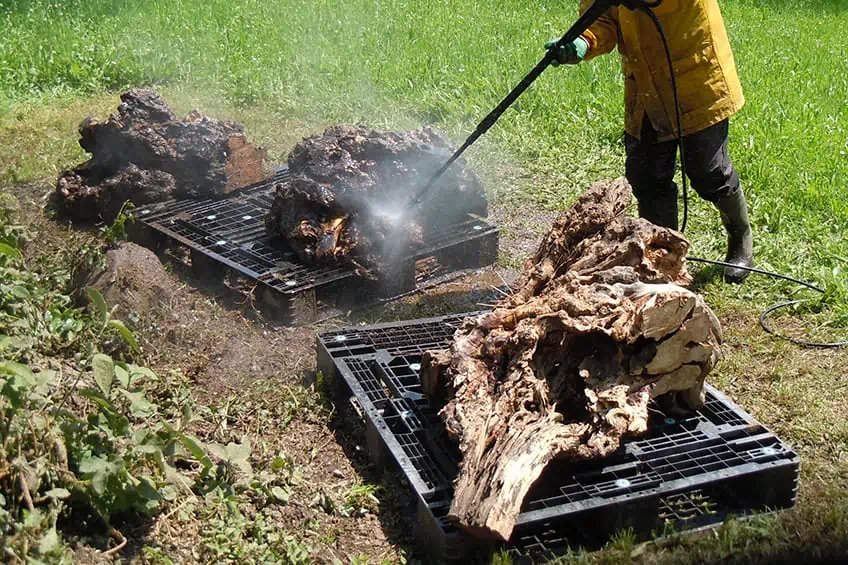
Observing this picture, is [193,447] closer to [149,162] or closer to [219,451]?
[219,451]

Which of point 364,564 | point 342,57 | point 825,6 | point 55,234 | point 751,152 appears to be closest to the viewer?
point 364,564

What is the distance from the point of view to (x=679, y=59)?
4969 millimetres

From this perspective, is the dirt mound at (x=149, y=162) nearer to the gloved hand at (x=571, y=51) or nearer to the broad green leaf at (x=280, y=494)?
the gloved hand at (x=571, y=51)

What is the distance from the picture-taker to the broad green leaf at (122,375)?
3.12 metres

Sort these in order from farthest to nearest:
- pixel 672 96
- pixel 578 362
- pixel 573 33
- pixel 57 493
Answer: pixel 672 96
pixel 573 33
pixel 578 362
pixel 57 493

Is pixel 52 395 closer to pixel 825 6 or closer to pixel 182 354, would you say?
pixel 182 354

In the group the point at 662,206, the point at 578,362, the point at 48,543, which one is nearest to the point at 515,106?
the point at 662,206

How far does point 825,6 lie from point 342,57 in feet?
27.7

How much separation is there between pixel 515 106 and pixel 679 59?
3.45 metres

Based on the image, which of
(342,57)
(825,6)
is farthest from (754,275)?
(825,6)

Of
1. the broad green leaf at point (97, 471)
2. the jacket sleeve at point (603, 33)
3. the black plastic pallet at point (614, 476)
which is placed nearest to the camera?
the broad green leaf at point (97, 471)

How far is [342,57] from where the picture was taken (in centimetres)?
957

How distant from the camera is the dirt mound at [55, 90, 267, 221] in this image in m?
5.90

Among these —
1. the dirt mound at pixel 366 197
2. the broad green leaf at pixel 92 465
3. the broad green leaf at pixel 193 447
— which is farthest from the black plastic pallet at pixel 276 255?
the broad green leaf at pixel 92 465
